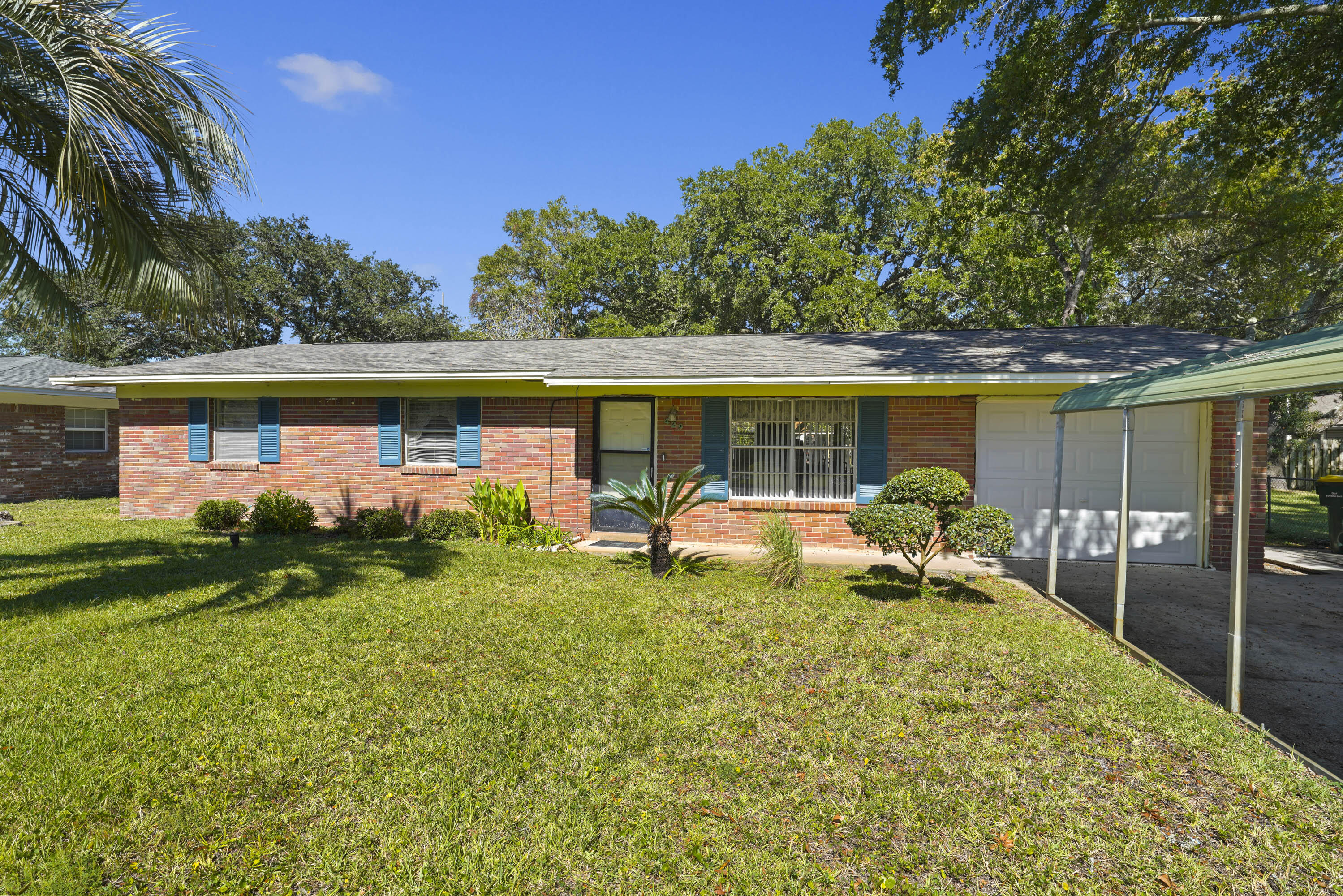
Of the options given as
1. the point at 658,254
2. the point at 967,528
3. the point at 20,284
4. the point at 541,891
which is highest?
the point at 658,254

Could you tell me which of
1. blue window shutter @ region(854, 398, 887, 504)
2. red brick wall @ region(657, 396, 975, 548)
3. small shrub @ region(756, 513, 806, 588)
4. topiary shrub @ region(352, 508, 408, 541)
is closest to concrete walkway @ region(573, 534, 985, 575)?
red brick wall @ region(657, 396, 975, 548)

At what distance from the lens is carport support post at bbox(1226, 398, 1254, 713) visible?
4141 mm

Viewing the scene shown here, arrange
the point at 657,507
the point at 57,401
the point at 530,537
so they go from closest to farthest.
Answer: the point at 657,507, the point at 530,537, the point at 57,401

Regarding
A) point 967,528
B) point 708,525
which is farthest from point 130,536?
point 967,528

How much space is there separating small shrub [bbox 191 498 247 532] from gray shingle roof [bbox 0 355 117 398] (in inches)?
189

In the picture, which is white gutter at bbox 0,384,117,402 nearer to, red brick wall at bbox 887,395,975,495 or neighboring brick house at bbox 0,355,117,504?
neighboring brick house at bbox 0,355,117,504

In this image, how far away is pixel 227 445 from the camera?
12.4 meters

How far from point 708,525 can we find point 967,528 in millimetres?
4714

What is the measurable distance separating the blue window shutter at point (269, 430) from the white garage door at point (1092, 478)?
40.2 ft

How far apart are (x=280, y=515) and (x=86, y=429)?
34.5 feet

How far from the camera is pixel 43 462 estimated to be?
15.8 m

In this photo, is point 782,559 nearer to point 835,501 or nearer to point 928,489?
point 928,489

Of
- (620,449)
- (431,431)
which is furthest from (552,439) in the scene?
(431,431)

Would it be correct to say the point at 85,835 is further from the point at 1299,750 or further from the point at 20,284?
the point at 1299,750
